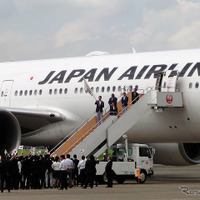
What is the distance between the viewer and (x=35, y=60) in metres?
27.9

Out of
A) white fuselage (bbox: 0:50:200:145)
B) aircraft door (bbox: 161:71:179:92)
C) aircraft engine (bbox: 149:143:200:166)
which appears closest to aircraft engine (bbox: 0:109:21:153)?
white fuselage (bbox: 0:50:200:145)

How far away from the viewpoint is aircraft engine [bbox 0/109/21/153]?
23.6 metres

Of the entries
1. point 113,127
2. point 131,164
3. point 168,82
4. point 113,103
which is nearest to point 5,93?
point 113,103

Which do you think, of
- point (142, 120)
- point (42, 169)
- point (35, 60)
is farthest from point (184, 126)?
point (35, 60)

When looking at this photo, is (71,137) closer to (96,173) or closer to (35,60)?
(96,173)

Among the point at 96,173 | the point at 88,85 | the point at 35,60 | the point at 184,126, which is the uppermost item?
the point at 35,60

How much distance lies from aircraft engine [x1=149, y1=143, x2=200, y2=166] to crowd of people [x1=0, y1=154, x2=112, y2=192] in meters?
5.84

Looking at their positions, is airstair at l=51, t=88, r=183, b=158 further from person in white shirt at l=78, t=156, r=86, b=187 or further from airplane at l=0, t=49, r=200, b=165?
person in white shirt at l=78, t=156, r=86, b=187

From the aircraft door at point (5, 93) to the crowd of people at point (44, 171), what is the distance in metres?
5.64

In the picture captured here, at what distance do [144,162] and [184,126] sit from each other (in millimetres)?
2524

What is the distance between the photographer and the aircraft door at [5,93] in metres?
27.0

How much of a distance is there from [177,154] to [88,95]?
4710 millimetres

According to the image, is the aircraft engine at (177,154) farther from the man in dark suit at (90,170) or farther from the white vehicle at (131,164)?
the man in dark suit at (90,170)

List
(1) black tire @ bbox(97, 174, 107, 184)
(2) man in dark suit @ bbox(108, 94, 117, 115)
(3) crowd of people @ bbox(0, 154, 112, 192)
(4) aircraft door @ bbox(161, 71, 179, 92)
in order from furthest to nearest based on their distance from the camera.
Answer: (2) man in dark suit @ bbox(108, 94, 117, 115) < (1) black tire @ bbox(97, 174, 107, 184) < (4) aircraft door @ bbox(161, 71, 179, 92) < (3) crowd of people @ bbox(0, 154, 112, 192)
